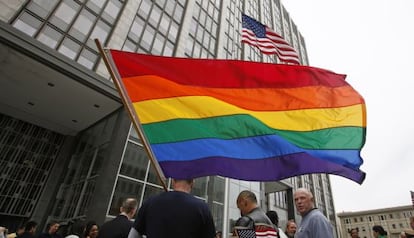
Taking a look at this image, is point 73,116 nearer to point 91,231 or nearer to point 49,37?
point 49,37

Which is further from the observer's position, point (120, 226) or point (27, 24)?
point (27, 24)

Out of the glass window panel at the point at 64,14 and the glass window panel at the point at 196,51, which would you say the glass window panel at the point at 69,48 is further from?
the glass window panel at the point at 196,51

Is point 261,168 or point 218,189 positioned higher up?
point 218,189

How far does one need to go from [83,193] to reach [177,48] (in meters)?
10.8

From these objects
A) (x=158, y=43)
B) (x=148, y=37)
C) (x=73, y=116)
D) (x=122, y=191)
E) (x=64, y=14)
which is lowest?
(x=122, y=191)

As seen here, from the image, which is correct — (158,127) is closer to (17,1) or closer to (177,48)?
(17,1)

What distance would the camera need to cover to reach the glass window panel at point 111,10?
46.8ft

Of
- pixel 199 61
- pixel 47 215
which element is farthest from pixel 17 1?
pixel 199 61

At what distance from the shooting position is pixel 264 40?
11.4 meters

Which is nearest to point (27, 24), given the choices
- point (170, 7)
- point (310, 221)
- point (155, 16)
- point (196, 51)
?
point (155, 16)

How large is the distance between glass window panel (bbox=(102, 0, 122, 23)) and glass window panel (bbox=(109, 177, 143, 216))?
893 cm

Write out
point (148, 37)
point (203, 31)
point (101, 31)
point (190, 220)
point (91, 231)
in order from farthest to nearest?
1. point (203, 31)
2. point (148, 37)
3. point (101, 31)
4. point (91, 231)
5. point (190, 220)

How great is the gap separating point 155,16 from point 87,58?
21.6ft

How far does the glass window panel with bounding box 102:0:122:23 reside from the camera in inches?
562
